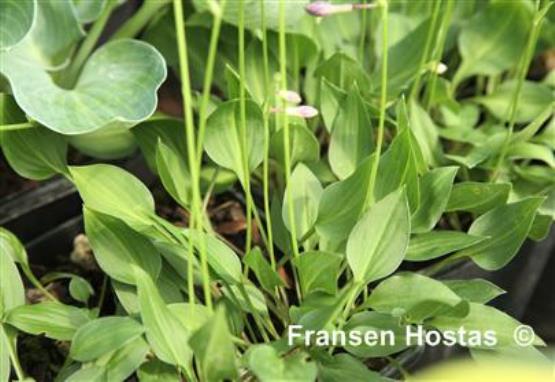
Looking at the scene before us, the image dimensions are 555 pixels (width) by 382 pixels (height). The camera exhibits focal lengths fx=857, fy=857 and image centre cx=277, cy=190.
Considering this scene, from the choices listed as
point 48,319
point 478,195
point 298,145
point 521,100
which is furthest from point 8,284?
point 521,100

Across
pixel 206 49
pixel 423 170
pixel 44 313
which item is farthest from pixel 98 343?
pixel 206 49

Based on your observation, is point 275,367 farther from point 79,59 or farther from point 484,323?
A: point 79,59

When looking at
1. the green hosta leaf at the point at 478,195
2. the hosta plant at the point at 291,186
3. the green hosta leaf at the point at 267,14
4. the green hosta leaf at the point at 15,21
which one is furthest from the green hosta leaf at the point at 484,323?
the green hosta leaf at the point at 15,21

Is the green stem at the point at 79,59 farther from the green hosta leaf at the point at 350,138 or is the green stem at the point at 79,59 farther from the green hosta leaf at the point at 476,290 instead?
the green hosta leaf at the point at 476,290

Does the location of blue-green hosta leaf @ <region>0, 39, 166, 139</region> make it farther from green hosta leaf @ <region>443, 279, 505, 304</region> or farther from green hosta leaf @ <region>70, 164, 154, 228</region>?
green hosta leaf @ <region>443, 279, 505, 304</region>

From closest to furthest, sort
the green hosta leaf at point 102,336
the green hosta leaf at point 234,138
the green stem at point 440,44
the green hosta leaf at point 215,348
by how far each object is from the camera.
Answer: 1. the green hosta leaf at point 215,348
2. the green hosta leaf at point 102,336
3. the green hosta leaf at point 234,138
4. the green stem at point 440,44

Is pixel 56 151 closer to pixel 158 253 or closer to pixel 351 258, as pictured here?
pixel 158 253

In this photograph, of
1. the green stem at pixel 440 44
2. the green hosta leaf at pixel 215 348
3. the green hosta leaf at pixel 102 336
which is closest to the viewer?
the green hosta leaf at pixel 215 348
